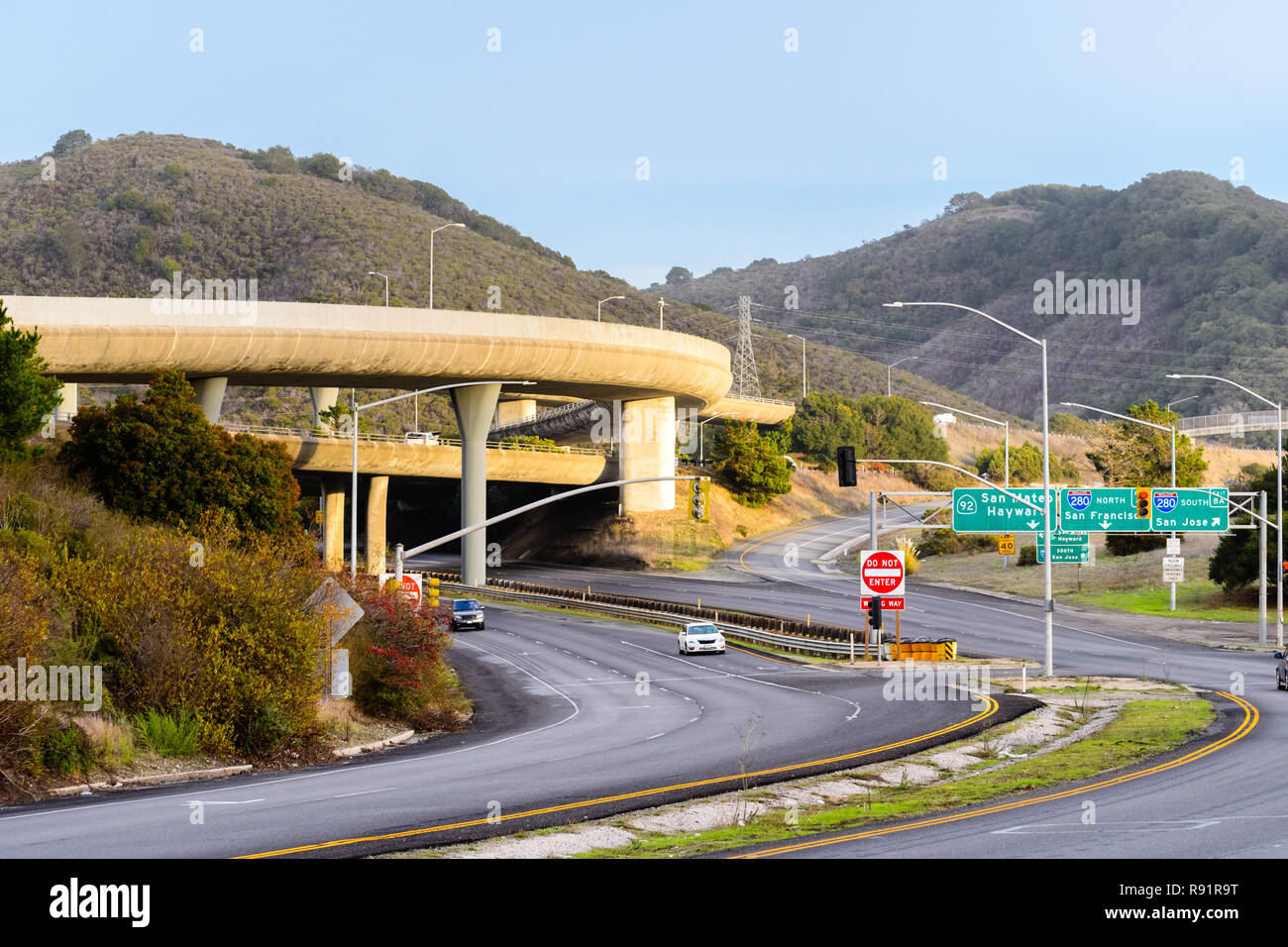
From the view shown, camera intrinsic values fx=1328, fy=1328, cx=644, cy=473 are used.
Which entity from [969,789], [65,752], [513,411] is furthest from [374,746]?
[513,411]

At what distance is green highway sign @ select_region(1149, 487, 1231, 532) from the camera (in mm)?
60344

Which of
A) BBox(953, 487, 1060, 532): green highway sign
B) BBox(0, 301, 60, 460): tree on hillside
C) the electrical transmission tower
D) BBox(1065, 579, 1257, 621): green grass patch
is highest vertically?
the electrical transmission tower

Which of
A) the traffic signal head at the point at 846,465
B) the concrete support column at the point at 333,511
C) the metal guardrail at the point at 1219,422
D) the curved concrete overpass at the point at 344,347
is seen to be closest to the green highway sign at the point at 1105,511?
the traffic signal head at the point at 846,465

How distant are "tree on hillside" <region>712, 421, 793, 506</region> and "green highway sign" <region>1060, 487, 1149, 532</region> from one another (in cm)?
4590

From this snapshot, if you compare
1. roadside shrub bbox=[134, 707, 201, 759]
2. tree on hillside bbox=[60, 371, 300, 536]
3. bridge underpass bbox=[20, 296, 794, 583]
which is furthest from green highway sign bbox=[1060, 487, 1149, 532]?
roadside shrub bbox=[134, 707, 201, 759]

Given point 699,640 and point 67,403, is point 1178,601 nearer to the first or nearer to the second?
point 699,640

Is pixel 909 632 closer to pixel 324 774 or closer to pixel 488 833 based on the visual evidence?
pixel 324 774

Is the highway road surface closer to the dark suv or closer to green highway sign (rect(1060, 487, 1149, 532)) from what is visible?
the dark suv

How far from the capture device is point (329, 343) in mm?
66688

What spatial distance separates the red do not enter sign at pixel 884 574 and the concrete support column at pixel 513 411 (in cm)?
7507

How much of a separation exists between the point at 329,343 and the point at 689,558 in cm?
3452

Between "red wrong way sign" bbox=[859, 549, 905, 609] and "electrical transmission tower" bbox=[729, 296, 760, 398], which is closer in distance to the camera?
"red wrong way sign" bbox=[859, 549, 905, 609]
